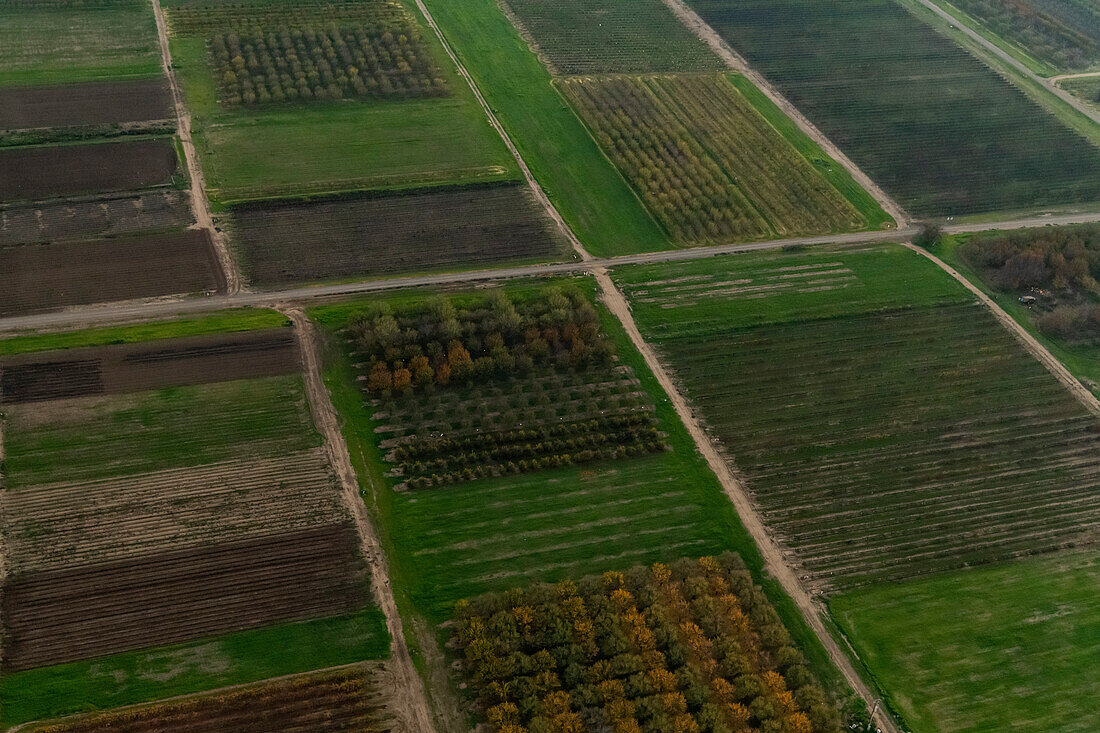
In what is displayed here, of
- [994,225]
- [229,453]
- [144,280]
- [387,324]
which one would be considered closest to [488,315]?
[387,324]

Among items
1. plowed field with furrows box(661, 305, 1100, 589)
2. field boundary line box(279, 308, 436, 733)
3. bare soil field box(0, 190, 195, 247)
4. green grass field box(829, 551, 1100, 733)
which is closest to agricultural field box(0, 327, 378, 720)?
field boundary line box(279, 308, 436, 733)

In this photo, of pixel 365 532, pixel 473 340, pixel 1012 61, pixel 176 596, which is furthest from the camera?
pixel 1012 61

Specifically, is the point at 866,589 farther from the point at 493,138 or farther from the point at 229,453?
the point at 493,138

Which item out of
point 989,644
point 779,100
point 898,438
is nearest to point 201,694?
point 989,644

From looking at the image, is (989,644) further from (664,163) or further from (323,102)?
(323,102)

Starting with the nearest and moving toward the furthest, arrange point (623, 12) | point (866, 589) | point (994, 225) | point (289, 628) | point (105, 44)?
point (289, 628)
point (866, 589)
point (994, 225)
point (105, 44)
point (623, 12)

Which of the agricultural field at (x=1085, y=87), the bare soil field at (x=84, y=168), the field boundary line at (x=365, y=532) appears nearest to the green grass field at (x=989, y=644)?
the field boundary line at (x=365, y=532)

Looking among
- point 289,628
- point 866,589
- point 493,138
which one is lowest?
point 866,589

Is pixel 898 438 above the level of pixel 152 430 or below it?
below
